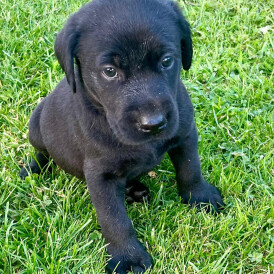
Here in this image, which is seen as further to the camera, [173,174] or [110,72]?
[173,174]

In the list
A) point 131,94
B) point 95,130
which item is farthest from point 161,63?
point 95,130

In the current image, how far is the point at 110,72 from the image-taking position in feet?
8.11

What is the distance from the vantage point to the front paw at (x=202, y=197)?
3213 mm

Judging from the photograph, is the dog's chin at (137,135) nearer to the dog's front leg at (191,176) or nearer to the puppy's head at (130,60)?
the puppy's head at (130,60)

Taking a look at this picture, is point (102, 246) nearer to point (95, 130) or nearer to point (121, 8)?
point (95, 130)

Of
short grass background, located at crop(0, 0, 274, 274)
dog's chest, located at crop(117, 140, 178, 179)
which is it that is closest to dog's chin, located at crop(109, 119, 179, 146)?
dog's chest, located at crop(117, 140, 178, 179)

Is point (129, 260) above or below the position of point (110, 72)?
below

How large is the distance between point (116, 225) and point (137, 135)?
628mm

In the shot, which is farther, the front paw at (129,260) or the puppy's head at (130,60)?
the front paw at (129,260)

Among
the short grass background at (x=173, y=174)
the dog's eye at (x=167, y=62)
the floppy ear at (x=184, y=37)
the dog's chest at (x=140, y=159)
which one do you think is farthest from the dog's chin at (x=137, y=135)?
the short grass background at (x=173, y=174)

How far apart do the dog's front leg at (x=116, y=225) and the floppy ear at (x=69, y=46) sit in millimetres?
586

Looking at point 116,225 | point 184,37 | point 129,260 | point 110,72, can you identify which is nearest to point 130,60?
point 110,72

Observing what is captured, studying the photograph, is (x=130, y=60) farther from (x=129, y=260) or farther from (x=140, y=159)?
(x=129, y=260)

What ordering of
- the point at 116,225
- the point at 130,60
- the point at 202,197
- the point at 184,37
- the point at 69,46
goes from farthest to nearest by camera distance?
1. the point at 202,197
2. the point at 116,225
3. the point at 184,37
4. the point at 69,46
5. the point at 130,60
